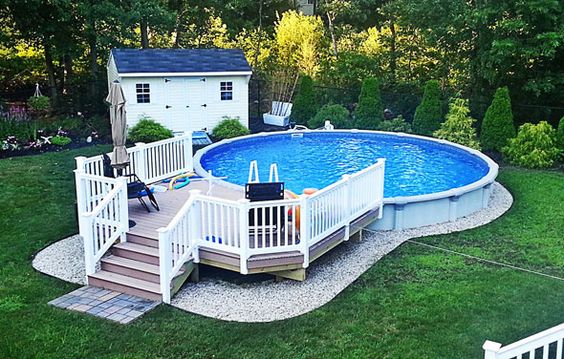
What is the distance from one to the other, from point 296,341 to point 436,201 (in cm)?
510

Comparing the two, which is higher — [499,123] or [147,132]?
[499,123]

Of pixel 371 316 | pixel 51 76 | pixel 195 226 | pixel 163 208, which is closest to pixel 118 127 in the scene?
pixel 163 208

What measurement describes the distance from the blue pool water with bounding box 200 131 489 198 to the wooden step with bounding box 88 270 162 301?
5.56 m

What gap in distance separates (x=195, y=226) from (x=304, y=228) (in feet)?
4.86

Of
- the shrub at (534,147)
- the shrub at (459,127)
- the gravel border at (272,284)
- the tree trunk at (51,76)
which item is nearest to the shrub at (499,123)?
the shrub at (459,127)

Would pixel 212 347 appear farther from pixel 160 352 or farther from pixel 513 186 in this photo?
pixel 513 186

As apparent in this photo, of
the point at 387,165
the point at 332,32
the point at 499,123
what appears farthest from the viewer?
the point at 332,32

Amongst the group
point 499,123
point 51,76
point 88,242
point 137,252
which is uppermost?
point 51,76

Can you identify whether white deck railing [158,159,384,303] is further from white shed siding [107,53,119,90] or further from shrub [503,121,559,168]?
white shed siding [107,53,119,90]

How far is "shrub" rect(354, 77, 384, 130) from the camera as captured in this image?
1936cm

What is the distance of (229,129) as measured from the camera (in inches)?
756

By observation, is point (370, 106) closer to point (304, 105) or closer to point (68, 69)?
point (304, 105)

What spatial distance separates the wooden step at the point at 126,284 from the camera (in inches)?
298

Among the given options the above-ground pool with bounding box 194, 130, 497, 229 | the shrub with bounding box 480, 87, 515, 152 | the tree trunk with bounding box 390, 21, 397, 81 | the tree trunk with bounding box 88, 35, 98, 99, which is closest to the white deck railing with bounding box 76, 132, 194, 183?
the above-ground pool with bounding box 194, 130, 497, 229
